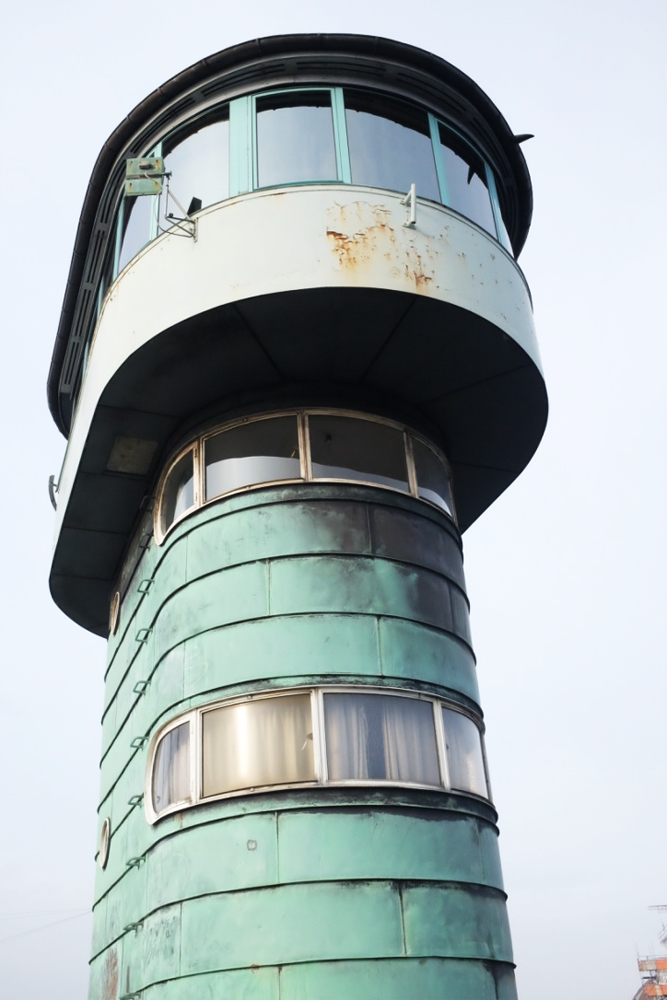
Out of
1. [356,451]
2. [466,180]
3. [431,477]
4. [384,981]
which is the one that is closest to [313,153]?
[466,180]

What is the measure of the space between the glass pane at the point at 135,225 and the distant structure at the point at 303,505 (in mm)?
95

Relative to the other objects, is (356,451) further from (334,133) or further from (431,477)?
(334,133)

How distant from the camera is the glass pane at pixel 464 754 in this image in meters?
9.70

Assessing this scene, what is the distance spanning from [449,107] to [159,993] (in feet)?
37.1

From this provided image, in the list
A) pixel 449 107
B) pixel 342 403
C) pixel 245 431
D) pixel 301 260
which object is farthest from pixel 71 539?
pixel 449 107

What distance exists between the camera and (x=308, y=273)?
32.6 ft

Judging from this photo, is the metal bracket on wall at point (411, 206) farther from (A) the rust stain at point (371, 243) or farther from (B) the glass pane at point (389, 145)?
(B) the glass pane at point (389, 145)

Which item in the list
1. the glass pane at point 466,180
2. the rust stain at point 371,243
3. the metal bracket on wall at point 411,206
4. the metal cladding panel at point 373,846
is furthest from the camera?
the glass pane at point 466,180

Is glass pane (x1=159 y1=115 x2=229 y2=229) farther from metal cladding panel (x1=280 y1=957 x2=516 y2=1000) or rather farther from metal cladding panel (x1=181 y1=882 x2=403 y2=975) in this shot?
metal cladding panel (x1=280 y1=957 x2=516 y2=1000)

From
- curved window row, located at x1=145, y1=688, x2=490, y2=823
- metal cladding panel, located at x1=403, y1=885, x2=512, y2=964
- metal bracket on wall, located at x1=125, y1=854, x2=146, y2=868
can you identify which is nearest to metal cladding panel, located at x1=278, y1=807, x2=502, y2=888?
metal cladding panel, located at x1=403, y1=885, x2=512, y2=964

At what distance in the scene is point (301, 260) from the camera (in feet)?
33.0

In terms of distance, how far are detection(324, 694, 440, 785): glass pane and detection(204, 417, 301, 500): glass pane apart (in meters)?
2.80

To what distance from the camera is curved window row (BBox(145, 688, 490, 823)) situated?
907cm

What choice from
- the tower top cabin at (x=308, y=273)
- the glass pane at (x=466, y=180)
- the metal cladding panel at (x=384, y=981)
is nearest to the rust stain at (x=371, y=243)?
the tower top cabin at (x=308, y=273)
